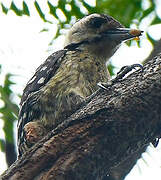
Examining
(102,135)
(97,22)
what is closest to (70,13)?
(97,22)

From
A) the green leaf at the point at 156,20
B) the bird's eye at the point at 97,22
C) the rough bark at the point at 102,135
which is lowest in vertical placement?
the rough bark at the point at 102,135

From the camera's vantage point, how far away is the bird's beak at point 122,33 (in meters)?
4.44

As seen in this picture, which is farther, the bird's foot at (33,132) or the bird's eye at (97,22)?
the bird's eye at (97,22)

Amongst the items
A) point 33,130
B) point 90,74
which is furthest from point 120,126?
point 90,74

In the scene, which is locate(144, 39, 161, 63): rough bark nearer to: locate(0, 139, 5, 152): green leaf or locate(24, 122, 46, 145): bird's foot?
locate(24, 122, 46, 145): bird's foot

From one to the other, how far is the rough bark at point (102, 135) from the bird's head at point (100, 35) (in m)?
1.74

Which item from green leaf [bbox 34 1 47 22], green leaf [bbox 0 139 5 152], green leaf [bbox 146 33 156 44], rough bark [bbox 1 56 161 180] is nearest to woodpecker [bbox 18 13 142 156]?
green leaf [bbox 146 33 156 44]

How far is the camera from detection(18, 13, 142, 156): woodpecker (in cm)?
393

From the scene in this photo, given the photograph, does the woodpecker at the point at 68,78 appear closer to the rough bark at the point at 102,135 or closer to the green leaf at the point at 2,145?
the green leaf at the point at 2,145

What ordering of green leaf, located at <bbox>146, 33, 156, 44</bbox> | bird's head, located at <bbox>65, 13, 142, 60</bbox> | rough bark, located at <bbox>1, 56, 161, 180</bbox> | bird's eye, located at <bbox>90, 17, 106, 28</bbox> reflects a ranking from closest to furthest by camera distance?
rough bark, located at <bbox>1, 56, 161, 180</bbox>
bird's head, located at <bbox>65, 13, 142, 60</bbox>
green leaf, located at <bbox>146, 33, 156, 44</bbox>
bird's eye, located at <bbox>90, 17, 106, 28</bbox>

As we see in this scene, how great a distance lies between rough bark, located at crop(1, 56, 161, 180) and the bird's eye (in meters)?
2.03

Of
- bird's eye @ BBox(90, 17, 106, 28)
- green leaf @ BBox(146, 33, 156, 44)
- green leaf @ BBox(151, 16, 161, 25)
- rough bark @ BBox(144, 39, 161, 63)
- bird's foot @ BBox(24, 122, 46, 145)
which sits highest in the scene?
bird's eye @ BBox(90, 17, 106, 28)

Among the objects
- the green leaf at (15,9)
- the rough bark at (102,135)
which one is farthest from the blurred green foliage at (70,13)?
the rough bark at (102,135)

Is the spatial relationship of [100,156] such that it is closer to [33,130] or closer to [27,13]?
[33,130]
